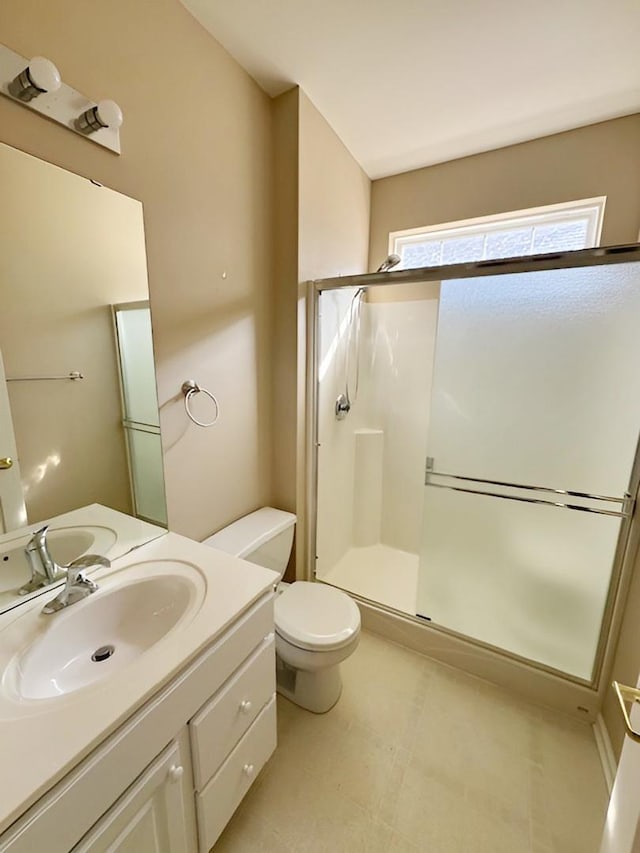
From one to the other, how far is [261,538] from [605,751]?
5.19ft

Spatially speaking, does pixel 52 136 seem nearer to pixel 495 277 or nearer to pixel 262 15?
pixel 262 15

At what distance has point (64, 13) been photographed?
0.92 m

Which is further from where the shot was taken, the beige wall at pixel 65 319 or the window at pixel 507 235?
the window at pixel 507 235

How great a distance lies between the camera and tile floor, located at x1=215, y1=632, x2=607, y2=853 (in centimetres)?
110

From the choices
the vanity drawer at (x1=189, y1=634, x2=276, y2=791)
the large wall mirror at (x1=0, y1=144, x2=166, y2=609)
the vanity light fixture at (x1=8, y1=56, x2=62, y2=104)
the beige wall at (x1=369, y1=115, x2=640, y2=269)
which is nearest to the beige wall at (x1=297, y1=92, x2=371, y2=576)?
the beige wall at (x1=369, y1=115, x2=640, y2=269)

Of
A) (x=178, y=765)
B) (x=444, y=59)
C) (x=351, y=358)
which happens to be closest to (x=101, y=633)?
(x=178, y=765)

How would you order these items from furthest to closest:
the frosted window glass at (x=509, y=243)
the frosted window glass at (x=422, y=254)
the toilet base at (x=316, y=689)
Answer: the frosted window glass at (x=422, y=254) → the frosted window glass at (x=509, y=243) → the toilet base at (x=316, y=689)

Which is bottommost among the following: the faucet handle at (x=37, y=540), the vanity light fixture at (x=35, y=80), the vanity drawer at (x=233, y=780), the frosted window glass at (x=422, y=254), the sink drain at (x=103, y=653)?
the vanity drawer at (x=233, y=780)

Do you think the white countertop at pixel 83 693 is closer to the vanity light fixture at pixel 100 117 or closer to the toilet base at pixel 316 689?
the toilet base at pixel 316 689

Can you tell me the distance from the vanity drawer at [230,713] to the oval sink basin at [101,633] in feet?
0.76

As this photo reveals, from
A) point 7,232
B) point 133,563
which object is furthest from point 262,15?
point 133,563

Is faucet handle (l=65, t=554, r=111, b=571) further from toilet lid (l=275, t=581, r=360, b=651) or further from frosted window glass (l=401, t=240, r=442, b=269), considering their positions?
frosted window glass (l=401, t=240, r=442, b=269)

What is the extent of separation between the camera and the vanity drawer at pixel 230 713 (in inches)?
34.0

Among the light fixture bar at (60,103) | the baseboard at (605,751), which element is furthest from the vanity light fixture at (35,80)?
the baseboard at (605,751)
